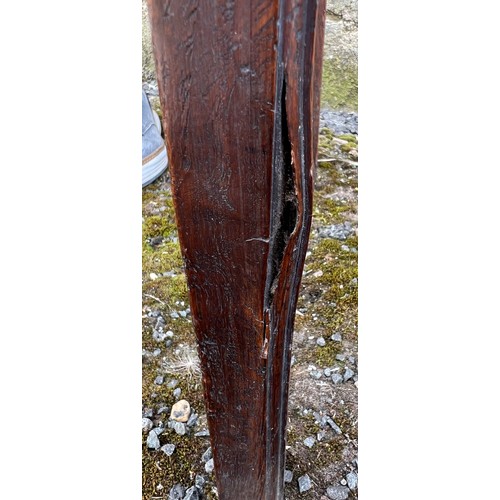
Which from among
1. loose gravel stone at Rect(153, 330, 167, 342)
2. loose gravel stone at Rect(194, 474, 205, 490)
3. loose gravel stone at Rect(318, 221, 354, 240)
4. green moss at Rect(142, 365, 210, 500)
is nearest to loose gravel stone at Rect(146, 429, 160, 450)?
green moss at Rect(142, 365, 210, 500)

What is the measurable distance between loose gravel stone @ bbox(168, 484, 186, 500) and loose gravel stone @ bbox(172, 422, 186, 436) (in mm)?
119

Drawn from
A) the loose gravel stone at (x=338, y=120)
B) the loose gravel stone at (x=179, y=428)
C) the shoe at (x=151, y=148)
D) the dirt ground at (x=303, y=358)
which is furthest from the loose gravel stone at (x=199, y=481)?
the loose gravel stone at (x=338, y=120)

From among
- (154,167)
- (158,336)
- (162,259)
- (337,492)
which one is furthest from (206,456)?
(154,167)

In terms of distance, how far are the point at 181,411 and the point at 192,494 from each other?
20 cm

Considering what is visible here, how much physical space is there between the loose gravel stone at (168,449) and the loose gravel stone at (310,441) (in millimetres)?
284

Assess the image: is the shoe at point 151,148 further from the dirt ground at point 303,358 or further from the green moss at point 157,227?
the green moss at point 157,227

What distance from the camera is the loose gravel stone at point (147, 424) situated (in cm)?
114

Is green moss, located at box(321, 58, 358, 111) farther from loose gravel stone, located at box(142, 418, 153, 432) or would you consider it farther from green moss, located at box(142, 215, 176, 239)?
loose gravel stone, located at box(142, 418, 153, 432)

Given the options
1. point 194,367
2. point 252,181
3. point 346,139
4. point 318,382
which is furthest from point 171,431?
point 346,139

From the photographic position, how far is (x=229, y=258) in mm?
588

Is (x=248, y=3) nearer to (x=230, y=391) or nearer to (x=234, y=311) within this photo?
(x=234, y=311)

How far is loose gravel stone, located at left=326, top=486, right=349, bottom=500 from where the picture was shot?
3.34 ft

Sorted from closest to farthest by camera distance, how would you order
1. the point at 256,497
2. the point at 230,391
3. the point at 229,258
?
1. the point at 229,258
2. the point at 230,391
3. the point at 256,497

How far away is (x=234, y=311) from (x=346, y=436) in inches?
25.1
